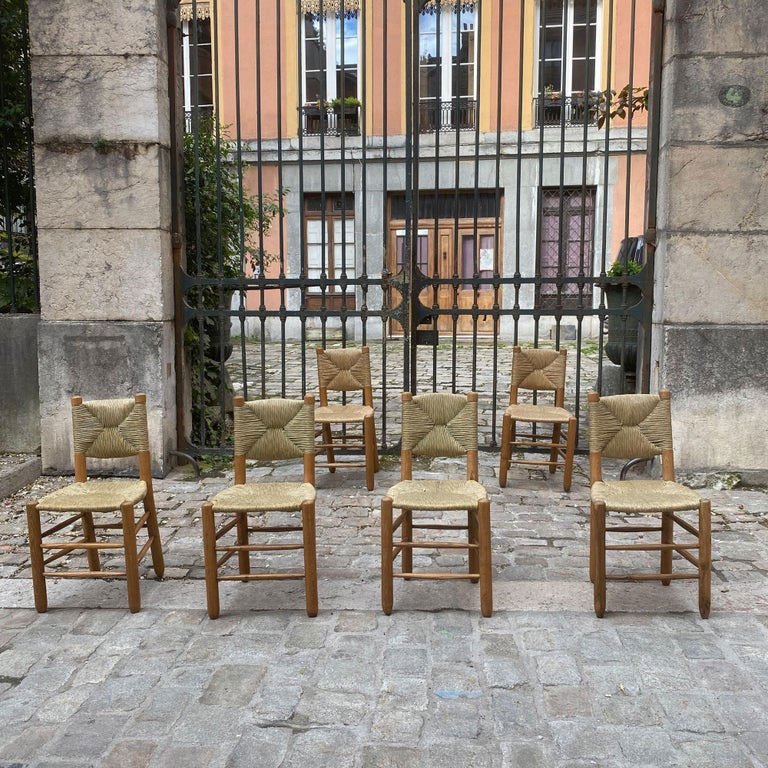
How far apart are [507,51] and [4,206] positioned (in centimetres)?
956

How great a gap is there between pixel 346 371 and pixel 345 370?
13 mm

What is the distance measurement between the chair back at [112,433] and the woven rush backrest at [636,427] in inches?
90.4

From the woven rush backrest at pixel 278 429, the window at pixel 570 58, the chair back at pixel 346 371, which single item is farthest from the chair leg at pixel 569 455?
the window at pixel 570 58

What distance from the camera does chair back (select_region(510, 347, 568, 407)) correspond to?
19.0 ft

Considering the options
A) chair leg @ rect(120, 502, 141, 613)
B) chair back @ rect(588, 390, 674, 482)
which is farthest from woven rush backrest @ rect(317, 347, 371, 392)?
chair leg @ rect(120, 502, 141, 613)

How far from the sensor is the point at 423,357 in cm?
1184

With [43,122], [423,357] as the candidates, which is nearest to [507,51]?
[423,357]

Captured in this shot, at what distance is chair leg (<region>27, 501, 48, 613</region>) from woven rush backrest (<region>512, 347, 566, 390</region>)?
11.1ft

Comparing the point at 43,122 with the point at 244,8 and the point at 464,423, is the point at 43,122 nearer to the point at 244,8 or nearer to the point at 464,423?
the point at 464,423

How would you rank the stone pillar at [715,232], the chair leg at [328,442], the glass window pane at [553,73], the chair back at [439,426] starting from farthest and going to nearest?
the glass window pane at [553,73], the chair leg at [328,442], the stone pillar at [715,232], the chair back at [439,426]

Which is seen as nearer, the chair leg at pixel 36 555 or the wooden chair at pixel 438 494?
the wooden chair at pixel 438 494

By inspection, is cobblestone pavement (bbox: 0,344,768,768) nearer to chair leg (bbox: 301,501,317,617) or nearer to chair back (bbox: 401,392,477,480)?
chair leg (bbox: 301,501,317,617)

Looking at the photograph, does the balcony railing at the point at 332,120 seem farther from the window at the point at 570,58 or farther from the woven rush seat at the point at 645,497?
the woven rush seat at the point at 645,497

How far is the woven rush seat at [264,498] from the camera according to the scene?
3531 millimetres
